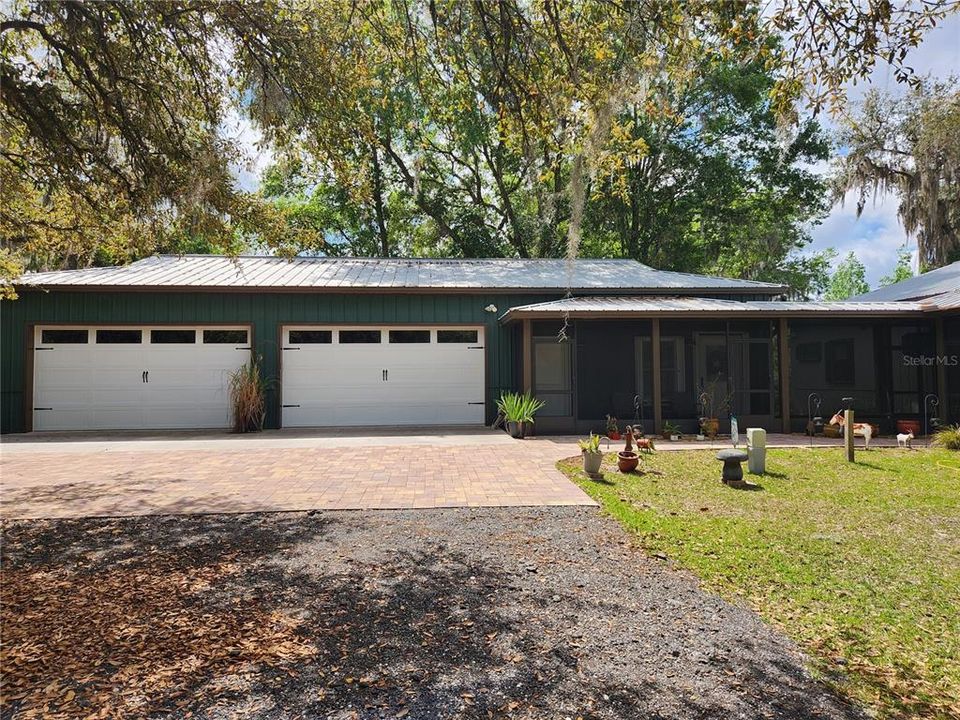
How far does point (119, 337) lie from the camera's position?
1070 centimetres

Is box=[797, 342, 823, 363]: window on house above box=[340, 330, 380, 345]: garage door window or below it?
below

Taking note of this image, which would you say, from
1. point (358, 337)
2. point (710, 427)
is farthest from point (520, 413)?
point (358, 337)

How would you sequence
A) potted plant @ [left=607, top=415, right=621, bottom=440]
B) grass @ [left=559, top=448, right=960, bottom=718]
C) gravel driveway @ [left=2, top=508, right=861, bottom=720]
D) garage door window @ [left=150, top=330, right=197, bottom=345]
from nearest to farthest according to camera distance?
gravel driveway @ [left=2, top=508, right=861, bottom=720], grass @ [left=559, top=448, right=960, bottom=718], potted plant @ [left=607, top=415, right=621, bottom=440], garage door window @ [left=150, top=330, right=197, bottom=345]

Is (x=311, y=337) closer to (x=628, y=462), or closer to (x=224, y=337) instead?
(x=224, y=337)

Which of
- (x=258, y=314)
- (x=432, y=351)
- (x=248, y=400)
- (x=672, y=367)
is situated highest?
(x=258, y=314)

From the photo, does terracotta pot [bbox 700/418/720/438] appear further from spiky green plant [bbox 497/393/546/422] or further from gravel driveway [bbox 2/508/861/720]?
gravel driveway [bbox 2/508/861/720]

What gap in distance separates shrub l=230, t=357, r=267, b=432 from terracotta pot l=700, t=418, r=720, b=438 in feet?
28.8

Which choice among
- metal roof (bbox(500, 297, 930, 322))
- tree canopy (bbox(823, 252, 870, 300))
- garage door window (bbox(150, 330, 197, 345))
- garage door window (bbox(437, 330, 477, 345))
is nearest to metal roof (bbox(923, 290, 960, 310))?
metal roof (bbox(500, 297, 930, 322))

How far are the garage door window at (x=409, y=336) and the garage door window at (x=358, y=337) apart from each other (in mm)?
348

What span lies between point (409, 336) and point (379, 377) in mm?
1118

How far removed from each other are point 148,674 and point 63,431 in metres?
10.8

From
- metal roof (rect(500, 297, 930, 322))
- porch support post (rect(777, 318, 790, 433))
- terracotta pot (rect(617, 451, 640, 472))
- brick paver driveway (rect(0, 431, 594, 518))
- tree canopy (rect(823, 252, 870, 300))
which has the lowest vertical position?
brick paver driveway (rect(0, 431, 594, 518))

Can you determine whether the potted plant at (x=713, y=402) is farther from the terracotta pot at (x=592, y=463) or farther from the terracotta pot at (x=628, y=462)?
the terracotta pot at (x=592, y=463)

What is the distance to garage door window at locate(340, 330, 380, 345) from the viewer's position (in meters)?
11.2
